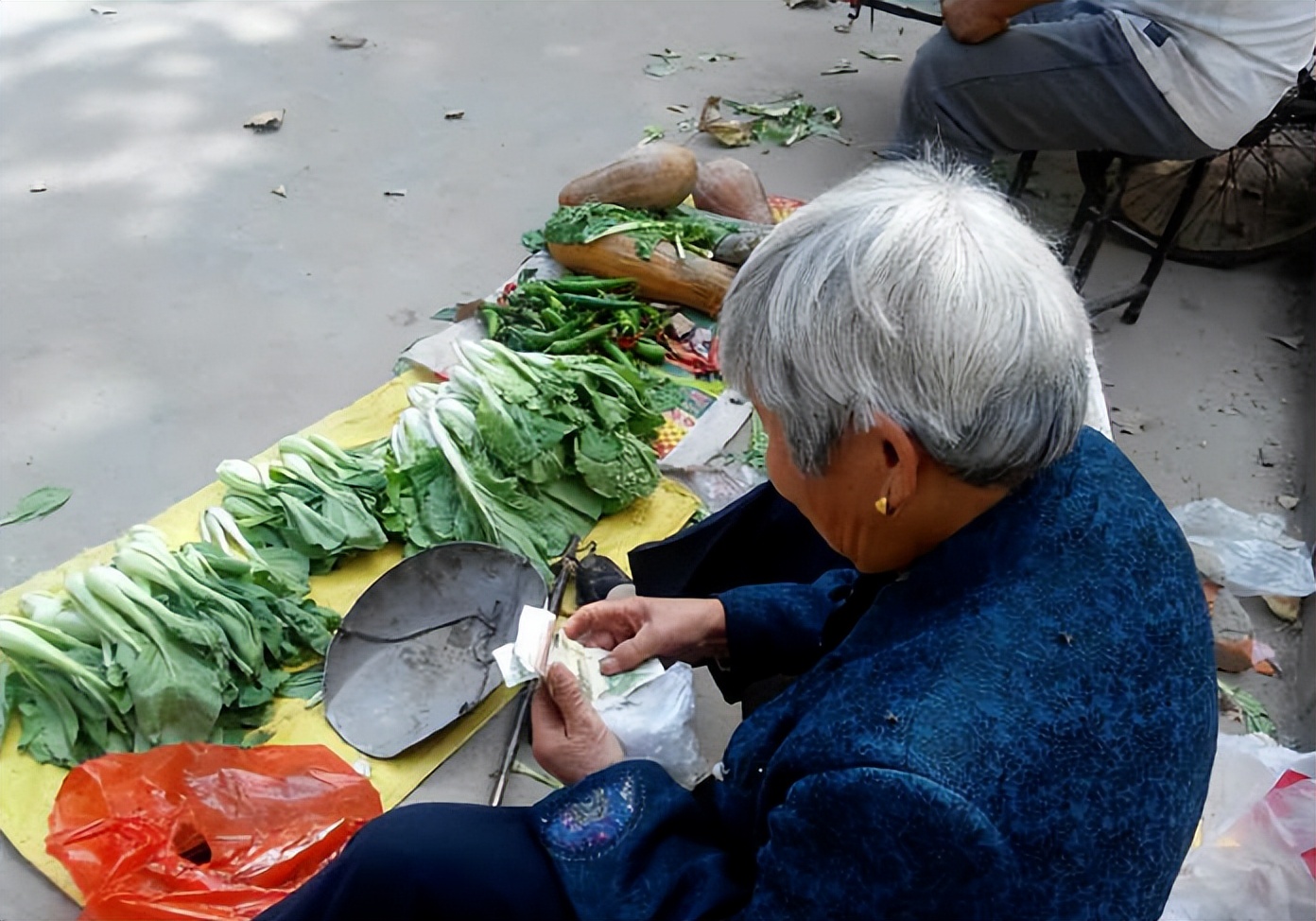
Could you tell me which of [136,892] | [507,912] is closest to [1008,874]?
[507,912]

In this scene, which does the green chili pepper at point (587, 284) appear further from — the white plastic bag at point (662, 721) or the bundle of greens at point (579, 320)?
the white plastic bag at point (662, 721)

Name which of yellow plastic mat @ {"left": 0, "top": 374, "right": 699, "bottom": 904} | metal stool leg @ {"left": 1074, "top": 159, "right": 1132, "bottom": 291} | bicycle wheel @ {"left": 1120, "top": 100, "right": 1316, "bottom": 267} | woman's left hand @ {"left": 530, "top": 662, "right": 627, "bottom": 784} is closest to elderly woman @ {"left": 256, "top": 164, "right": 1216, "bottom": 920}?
woman's left hand @ {"left": 530, "top": 662, "right": 627, "bottom": 784}

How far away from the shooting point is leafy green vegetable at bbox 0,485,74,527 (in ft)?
9.96

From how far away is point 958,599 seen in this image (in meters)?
1.20

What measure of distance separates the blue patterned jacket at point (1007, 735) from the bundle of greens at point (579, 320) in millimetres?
2275

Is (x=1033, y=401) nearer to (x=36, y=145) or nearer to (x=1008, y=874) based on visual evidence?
(x=1008, y=874)

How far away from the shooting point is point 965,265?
1.10 meters

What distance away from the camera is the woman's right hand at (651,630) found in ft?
6.73

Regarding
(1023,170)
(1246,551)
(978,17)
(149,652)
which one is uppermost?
(978,17)

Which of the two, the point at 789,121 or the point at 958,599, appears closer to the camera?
the point at 958,599

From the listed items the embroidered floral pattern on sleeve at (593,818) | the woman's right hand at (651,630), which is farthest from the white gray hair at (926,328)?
the woman's right hand at (651,630)

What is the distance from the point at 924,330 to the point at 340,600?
2.21m

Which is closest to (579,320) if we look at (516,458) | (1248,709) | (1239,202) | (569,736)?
(516,458)

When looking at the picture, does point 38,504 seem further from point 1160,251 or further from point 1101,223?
point 1160,251
